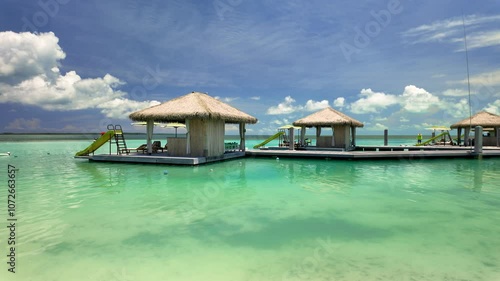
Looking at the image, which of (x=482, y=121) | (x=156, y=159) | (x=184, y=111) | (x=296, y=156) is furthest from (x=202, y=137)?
(x=482, y=121)

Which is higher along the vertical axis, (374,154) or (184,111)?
(184,111)

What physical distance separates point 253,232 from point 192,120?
34.8ft

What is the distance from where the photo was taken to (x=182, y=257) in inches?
154

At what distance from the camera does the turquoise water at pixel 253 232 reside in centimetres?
355

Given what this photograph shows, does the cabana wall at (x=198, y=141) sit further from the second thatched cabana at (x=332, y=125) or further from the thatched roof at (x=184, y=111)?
the second thatched cabana at (x=332, y=125)

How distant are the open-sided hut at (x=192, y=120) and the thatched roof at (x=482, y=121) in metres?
20.8

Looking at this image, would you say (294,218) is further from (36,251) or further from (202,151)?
(202,151)

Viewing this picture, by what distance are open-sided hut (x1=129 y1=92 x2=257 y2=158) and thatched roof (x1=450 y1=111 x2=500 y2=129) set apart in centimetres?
2076

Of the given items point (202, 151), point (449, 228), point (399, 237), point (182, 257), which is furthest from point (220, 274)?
point (202, 151)

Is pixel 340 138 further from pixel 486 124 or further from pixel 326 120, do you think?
pixel 486 124

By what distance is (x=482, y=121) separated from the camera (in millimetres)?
23875

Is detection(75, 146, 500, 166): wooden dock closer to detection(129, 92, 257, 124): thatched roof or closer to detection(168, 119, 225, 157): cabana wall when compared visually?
detection(168, 119, 225, 157): cabana wall

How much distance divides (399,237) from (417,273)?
4.09 feet

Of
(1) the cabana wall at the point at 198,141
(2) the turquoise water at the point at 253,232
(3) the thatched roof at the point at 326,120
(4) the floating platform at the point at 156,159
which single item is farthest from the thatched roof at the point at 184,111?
(3) the thatched roof at the point at 326,120
